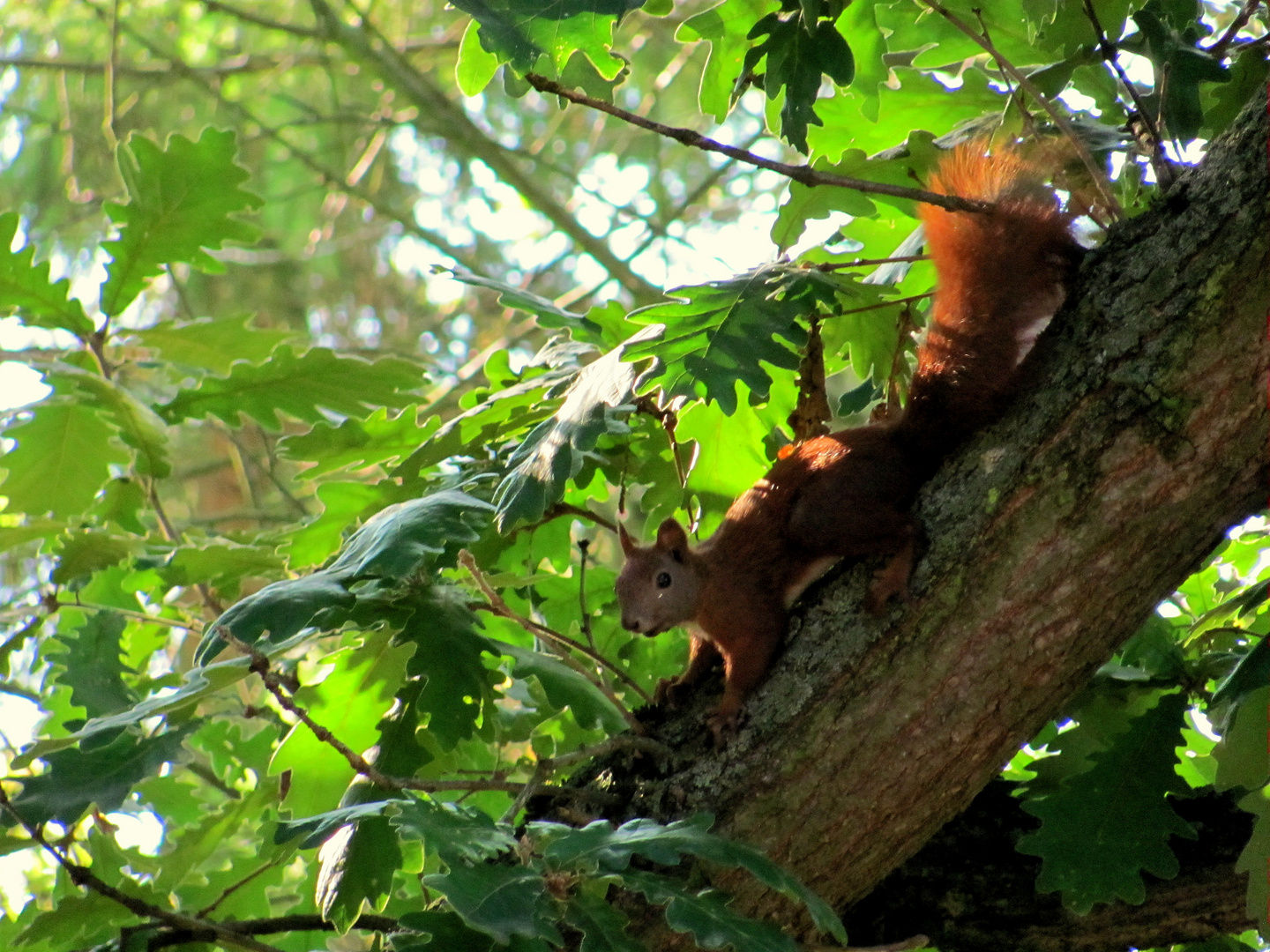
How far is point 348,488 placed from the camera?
1.88m

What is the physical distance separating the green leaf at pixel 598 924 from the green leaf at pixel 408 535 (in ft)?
1.29

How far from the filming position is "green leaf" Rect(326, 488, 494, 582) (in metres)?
1.34

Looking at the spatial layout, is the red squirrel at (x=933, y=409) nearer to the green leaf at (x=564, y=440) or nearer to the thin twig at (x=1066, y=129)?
the thin twig at (x=1066, y=129)

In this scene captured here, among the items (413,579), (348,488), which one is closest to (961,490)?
(413,579)

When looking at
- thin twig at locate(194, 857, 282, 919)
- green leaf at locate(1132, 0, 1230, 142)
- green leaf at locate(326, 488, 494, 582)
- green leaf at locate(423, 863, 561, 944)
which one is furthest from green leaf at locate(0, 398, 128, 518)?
green leaf at locate(1132, 0, 1230, 142)

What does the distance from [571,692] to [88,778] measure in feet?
2.31

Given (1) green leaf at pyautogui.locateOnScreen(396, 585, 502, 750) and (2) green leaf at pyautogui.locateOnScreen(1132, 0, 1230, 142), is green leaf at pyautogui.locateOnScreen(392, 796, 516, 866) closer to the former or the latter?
(1) green leaf at pyautogui.locateOnScreen(396, 585, 502, 750)

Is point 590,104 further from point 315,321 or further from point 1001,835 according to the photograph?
point 315,321

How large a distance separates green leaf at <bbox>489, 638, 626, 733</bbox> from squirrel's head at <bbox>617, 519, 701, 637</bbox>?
323 mm

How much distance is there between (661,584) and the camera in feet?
6.94

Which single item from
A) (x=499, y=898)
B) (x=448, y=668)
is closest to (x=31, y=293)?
(x=448, y=668)

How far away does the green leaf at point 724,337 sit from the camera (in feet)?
4.73

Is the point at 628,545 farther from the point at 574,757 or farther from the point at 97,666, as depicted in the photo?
the point at 97,666

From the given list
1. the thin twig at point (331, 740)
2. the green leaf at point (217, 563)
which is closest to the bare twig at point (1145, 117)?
the thin twig at point (331, 740)
